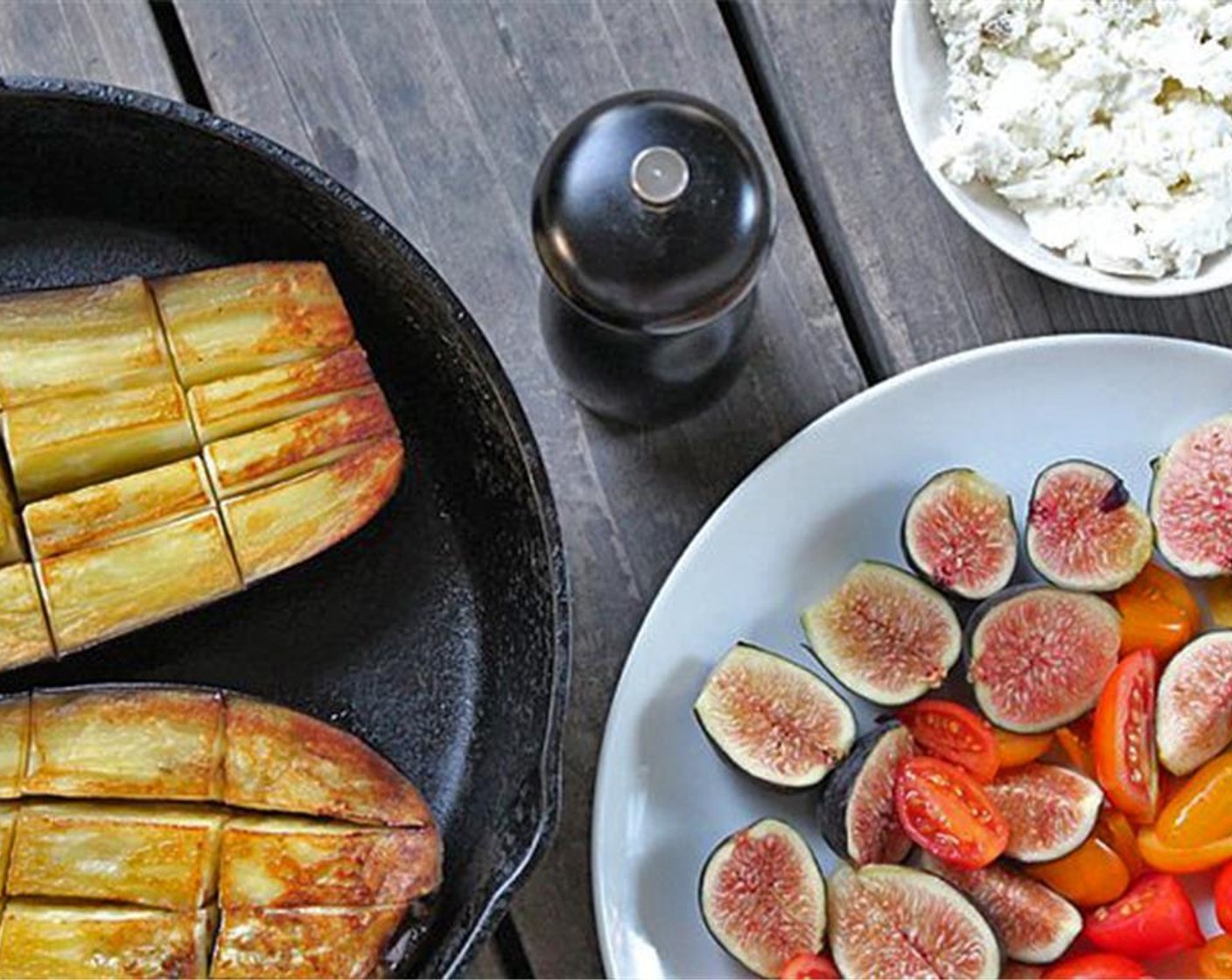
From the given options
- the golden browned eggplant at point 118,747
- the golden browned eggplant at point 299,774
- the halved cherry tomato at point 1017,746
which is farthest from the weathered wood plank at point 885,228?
the golden browned eggplant at point 118,747

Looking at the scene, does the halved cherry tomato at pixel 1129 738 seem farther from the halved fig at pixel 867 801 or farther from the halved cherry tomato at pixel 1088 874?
the halved fig at pixel 867 801

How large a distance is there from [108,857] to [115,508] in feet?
0.90

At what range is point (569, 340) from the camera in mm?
1705

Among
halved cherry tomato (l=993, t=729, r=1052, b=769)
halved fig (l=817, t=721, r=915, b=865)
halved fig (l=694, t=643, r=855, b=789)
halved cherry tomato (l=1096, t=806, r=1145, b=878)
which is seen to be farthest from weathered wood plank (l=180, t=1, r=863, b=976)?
halved cherry tomato (l=1096, t=806, r=1145, b=878)

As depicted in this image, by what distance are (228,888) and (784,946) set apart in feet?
1.51

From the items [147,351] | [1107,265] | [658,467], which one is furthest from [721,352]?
[147,351]

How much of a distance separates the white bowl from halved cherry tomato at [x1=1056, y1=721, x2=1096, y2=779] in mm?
379

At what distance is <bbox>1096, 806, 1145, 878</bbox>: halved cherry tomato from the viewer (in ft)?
5.64

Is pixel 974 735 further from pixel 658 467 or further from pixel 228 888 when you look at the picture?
pixel 228 888

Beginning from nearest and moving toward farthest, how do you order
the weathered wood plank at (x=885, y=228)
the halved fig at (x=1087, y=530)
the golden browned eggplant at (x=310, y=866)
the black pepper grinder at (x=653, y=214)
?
1. the black pepper grinder at (x=653, y=214)
2. the golden browned eggplant at (x=310, y=866)
3. the halved fig at (x=1087, y=530)
4. the weathered wood plank at (x=885, y=228)

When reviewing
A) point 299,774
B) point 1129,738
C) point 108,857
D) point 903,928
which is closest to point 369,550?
point 299,774

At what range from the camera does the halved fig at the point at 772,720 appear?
1675 mm

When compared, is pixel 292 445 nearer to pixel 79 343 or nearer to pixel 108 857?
pixel 79 343

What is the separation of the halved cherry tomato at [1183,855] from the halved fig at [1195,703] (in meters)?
0.07
